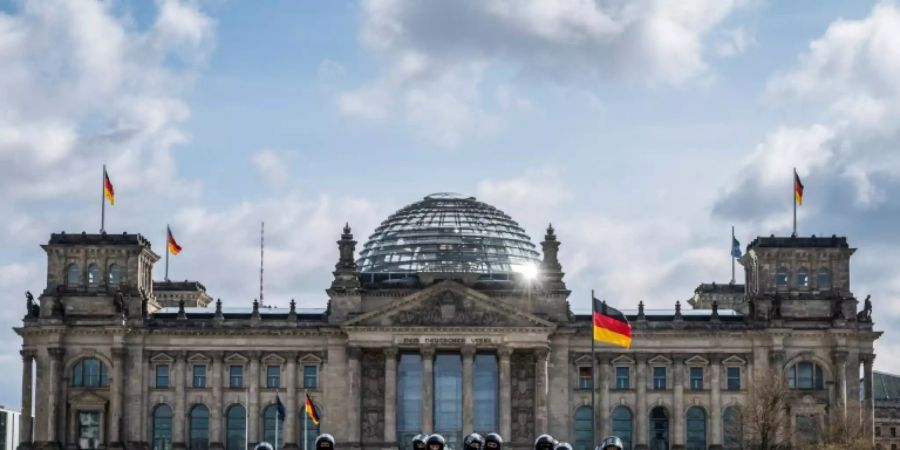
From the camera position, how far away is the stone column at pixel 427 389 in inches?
5354

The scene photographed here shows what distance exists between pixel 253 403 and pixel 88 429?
40.2ft

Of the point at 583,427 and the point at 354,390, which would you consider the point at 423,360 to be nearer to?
the point at 354,390

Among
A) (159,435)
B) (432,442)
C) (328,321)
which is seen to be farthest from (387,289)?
(432,442)

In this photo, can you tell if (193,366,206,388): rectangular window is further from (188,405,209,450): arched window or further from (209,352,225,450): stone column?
(188,405,209,450): arched window

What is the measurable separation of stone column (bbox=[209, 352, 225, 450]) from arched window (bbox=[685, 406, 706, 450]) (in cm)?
3476

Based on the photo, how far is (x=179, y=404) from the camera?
454 ft

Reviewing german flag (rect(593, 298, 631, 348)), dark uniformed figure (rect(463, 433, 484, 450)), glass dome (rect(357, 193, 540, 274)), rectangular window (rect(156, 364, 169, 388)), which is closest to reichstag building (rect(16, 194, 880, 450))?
rectangular window (rect(156, 364, 169, 388))

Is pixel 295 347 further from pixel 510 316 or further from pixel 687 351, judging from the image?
pixel 687 351

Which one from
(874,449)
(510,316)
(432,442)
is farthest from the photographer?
(510,316)

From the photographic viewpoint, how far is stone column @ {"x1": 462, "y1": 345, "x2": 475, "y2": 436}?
13588 centimetres

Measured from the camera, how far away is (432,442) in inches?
1393

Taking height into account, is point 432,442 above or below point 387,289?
below

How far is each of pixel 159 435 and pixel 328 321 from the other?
596 inches

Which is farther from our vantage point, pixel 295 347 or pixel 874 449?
pixel 295 347
